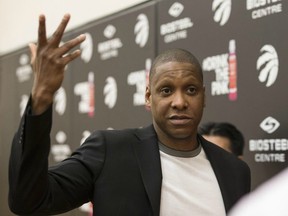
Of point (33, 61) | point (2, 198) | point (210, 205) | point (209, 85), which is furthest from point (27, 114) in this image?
point (2, 198)

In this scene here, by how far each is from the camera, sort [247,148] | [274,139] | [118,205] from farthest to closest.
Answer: [247,148] < [274,139] < [118,205]

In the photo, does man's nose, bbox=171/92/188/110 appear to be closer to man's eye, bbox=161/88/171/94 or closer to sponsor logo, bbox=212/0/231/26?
man's eye, bbox=161/88/171/94

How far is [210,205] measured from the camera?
1503 millimetres

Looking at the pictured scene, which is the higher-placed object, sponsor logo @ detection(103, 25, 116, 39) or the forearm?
sponsor logo @ detection(103, 25, 116, 39)

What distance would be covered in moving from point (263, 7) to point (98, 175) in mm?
1509

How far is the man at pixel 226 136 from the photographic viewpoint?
2.62m

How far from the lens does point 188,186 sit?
152 cm

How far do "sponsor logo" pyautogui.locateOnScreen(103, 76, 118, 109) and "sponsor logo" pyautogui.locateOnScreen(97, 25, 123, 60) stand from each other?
0.20 metres

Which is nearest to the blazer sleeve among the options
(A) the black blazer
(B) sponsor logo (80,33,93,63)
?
(A) the black blazer

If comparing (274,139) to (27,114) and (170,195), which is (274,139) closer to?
(170,195)

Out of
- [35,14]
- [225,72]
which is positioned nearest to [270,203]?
[225,72]

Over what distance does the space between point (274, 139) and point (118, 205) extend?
4.02 feet

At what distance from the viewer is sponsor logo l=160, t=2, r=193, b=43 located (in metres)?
3.12

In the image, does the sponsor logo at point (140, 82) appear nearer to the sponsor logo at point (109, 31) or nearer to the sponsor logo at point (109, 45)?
the sponsor logo at point (109, 45)
